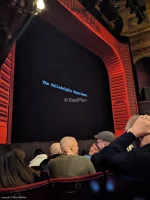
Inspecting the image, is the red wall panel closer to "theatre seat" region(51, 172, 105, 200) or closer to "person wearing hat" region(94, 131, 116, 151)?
"person wearing hat" region(94, 131, 116, 151)

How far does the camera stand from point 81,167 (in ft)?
5.28

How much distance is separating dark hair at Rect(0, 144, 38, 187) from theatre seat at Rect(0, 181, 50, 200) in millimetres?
191

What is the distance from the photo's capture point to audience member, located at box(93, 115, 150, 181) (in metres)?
0.78

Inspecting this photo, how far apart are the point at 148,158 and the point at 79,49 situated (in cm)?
595

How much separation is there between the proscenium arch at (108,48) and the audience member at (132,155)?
4.38m

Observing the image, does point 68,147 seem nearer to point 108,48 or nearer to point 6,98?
point 6,98

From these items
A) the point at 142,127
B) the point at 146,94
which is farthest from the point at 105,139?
the point at 146,94

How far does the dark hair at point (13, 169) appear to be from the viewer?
3.86ft

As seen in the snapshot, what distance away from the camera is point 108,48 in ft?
21.0

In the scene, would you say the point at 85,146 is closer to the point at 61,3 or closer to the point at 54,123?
the point at 54,123

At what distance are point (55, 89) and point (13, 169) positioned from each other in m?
3.87

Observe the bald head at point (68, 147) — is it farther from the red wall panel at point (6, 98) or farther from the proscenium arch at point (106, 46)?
the proscenium arch at point (106, 46)

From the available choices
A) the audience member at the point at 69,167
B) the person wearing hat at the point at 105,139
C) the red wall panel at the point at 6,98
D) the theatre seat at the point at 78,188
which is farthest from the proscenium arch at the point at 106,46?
the theatre seat at the point at 78,188

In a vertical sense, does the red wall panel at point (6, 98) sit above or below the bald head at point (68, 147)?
above
